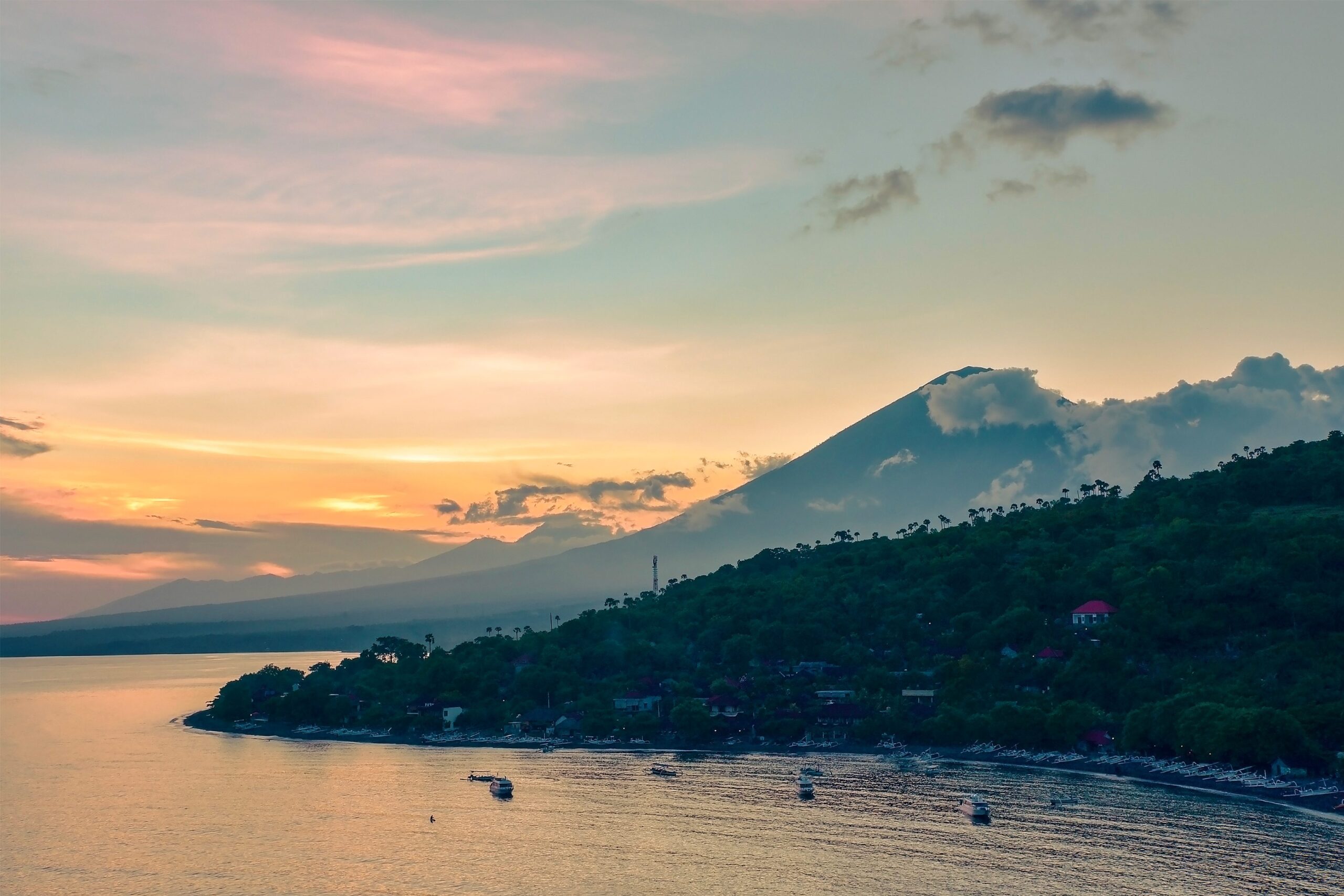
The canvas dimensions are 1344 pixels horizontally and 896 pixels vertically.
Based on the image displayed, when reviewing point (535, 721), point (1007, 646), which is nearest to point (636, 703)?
point (535, 721)

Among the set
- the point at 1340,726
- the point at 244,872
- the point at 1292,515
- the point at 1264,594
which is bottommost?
the point at 244,872

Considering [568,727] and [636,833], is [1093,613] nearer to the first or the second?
[568,727]

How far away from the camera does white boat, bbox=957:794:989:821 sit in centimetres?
7038

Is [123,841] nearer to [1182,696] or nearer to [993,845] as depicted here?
[993,845]

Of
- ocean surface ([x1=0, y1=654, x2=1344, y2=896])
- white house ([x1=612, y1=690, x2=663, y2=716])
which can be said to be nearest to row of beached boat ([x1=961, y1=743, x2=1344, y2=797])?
ocean surface ([x1=0, y1=654, x2=1344, y2=896])

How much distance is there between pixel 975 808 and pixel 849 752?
2869cm

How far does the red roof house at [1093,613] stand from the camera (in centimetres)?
11344

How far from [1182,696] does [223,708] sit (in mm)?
100784

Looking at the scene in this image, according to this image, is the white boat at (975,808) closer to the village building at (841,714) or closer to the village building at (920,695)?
the village building at (841,714)

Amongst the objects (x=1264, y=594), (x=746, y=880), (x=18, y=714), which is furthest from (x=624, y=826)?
(x=18, y=714)

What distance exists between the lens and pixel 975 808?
70.8m

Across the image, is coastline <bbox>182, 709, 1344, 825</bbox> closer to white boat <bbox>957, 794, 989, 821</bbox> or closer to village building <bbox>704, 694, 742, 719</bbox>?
village building <bbox>704, 694, 742, 719</bbox>

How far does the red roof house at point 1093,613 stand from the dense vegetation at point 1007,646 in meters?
1.75

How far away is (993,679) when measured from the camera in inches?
4195
